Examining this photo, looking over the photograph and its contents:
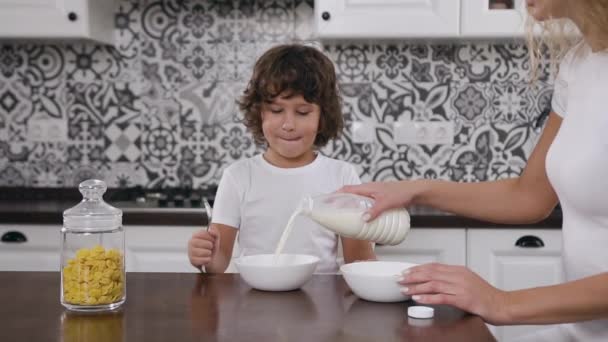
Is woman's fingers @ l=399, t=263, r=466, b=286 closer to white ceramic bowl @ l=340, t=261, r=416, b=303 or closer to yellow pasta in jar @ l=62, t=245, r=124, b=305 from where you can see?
white ceramic bowl @ l=340, t=261, r=416, b=303

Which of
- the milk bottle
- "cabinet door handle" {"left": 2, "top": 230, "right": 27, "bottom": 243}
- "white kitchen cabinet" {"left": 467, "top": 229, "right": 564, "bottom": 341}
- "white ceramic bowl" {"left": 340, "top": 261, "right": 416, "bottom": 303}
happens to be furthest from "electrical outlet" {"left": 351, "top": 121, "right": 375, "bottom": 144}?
"white ceramic bowl" {"left": 340, "top": 261, "right": 416, "bottom": 303}

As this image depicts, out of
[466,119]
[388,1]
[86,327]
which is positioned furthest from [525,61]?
[86,327]

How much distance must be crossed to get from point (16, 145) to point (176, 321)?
219cm

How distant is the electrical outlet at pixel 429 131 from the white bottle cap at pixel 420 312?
1903 mm

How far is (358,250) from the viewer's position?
1.95 meters

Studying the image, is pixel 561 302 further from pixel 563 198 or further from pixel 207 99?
pixel 207 99

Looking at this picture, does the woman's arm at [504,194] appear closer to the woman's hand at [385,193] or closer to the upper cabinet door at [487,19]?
the woman's hand at [385,193]

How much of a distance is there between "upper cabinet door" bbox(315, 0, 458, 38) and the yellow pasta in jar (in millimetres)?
1642

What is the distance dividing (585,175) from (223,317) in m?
0.63

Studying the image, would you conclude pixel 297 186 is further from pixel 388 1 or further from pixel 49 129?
pixel 49 129

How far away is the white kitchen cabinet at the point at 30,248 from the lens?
8.42ft

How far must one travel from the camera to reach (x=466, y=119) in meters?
3.07

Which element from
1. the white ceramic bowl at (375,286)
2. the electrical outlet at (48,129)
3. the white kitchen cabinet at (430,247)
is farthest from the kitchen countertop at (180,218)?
the white ceramic bowl at (375,286)

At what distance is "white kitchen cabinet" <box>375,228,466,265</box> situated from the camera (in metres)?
2.54
